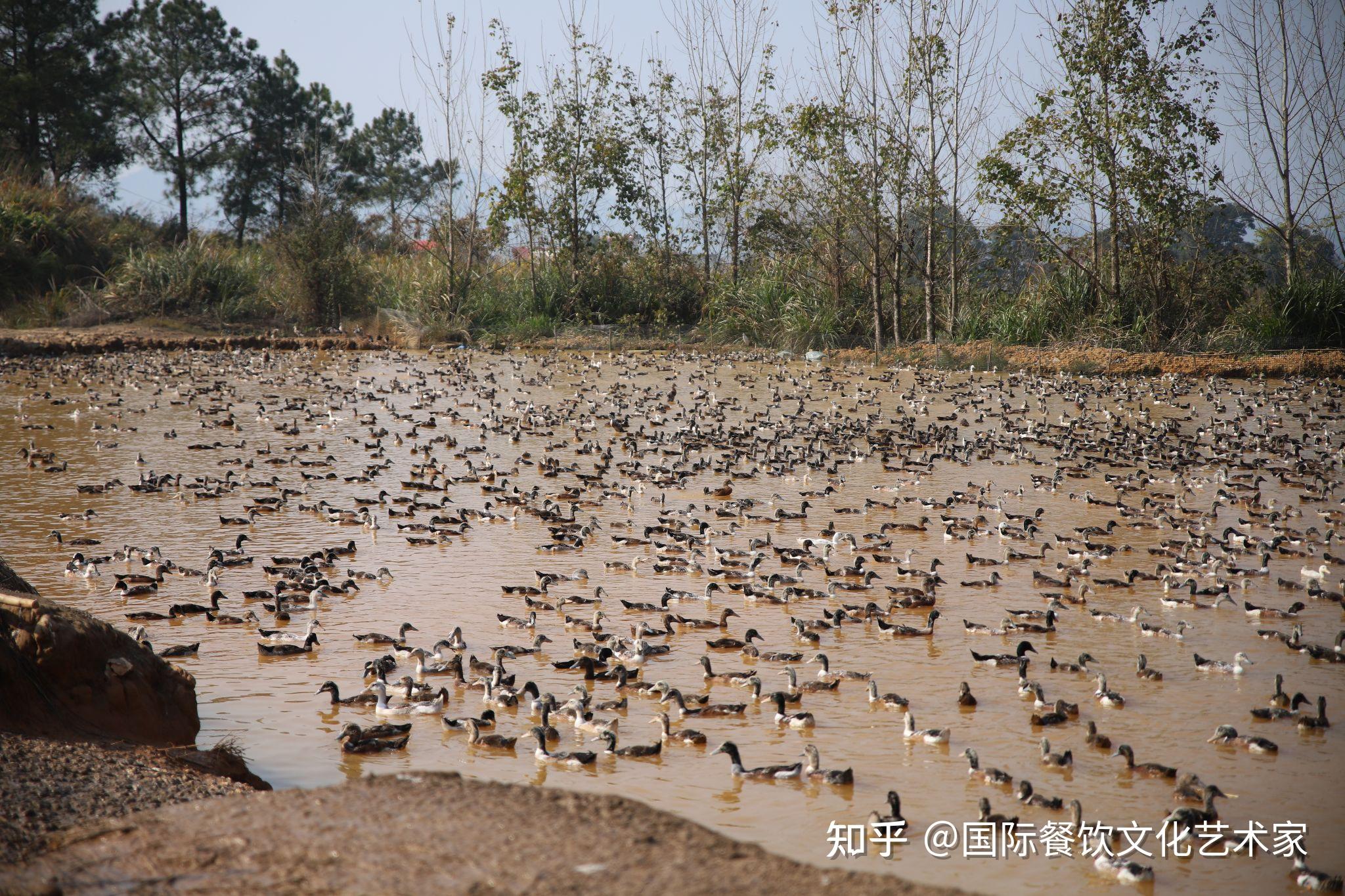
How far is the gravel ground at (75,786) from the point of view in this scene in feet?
15.7

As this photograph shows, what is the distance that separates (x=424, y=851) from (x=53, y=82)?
49650 mm

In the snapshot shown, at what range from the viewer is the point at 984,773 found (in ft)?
21.8

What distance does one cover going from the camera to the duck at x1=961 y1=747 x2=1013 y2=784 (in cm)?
652

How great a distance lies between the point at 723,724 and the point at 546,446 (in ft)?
37.8

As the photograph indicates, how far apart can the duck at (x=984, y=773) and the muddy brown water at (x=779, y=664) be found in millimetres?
59

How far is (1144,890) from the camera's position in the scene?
5480 mm

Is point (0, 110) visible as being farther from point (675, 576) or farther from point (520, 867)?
point (520, 867)

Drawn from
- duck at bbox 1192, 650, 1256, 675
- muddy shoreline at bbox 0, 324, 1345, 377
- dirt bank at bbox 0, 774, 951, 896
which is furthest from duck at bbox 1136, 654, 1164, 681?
muddy shoreline at bbox 0, 324, 1345, 377

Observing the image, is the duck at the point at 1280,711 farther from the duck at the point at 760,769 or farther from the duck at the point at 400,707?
the duck at the point at 400,707

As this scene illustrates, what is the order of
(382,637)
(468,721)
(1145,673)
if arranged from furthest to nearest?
1. (382,637)
2. (1145,673)
3. (468,721)

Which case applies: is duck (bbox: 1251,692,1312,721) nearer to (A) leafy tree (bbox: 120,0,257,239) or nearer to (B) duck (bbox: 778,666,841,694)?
(B) duck (bbox: 778,666,841,694)

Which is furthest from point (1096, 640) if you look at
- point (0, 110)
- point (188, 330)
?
point (0, 110)

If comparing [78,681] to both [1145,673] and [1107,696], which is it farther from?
[1145,673]

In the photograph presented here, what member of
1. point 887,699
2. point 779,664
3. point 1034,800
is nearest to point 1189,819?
point 1034,800
